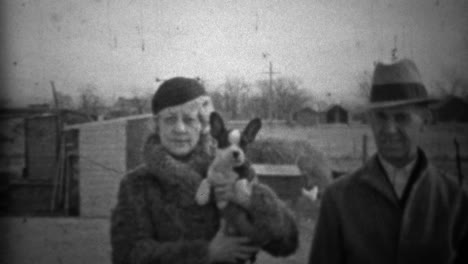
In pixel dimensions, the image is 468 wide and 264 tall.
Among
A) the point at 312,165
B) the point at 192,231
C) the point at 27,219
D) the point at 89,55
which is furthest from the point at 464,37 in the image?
the point at 27,219

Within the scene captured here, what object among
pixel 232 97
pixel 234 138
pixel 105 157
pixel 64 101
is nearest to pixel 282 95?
pixel 232 97

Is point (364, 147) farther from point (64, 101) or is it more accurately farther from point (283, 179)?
point (64, 101)

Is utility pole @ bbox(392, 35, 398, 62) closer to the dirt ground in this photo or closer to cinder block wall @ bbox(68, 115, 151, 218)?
cinder block wall @ bbox(68, 115, 151, 218)

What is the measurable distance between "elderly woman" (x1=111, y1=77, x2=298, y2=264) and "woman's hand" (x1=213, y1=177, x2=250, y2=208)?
11cm

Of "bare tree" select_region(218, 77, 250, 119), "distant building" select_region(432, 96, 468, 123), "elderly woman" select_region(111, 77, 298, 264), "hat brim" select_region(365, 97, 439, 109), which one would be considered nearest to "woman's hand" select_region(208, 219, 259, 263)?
"elderly woman" select_region(111, 77, 298, 264)

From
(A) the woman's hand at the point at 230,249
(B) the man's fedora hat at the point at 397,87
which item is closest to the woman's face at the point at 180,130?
(A) the woman's hand at the point at 230,249

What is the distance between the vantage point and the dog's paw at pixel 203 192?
2.70m

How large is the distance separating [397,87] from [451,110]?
51cm

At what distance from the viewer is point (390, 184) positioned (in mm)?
2676

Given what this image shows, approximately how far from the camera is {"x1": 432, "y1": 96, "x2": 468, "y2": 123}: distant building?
2.83 metres

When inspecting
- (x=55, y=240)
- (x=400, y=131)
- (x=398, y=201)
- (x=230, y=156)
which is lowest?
(x=55, y=240)

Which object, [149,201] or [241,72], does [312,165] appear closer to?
[241,72]

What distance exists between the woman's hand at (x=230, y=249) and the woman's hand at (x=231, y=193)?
180 mm

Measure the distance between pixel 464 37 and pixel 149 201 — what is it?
2.21 metres
